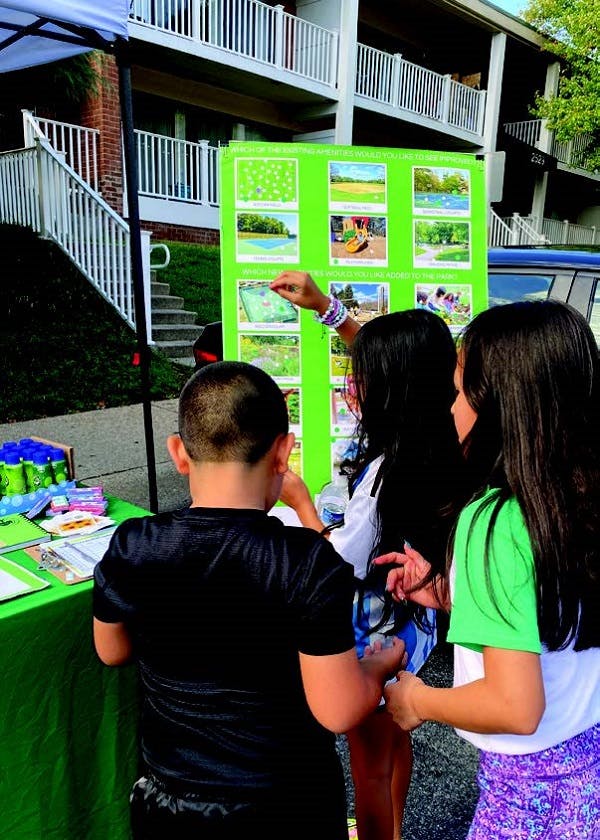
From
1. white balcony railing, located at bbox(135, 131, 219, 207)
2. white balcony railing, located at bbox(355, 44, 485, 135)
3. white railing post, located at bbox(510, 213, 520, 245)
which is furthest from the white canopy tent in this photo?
white railing post, located at bbox(510, 213, 520, 245)

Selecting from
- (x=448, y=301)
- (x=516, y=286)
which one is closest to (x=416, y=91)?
(x=516, y=286)

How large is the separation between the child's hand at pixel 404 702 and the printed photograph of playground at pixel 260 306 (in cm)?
174

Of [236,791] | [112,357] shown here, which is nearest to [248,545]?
[236,791]

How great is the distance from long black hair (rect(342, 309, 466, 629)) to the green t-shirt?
536 millimetres

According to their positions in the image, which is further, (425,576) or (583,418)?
(425,576)

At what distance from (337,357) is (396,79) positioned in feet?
44.2

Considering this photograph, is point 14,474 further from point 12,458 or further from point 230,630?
point 230,630

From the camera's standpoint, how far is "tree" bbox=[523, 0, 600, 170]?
14.0 m

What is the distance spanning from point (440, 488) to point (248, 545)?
29.5 inches

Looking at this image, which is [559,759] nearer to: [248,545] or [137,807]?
[248,545]

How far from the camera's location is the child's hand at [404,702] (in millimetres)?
1183

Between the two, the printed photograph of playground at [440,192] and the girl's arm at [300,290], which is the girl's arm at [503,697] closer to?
the girl's arm at [300,290]

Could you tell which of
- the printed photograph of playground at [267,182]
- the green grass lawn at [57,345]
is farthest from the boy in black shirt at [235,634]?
the green grass lawn at [57,345]

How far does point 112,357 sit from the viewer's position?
7770 millimetres
